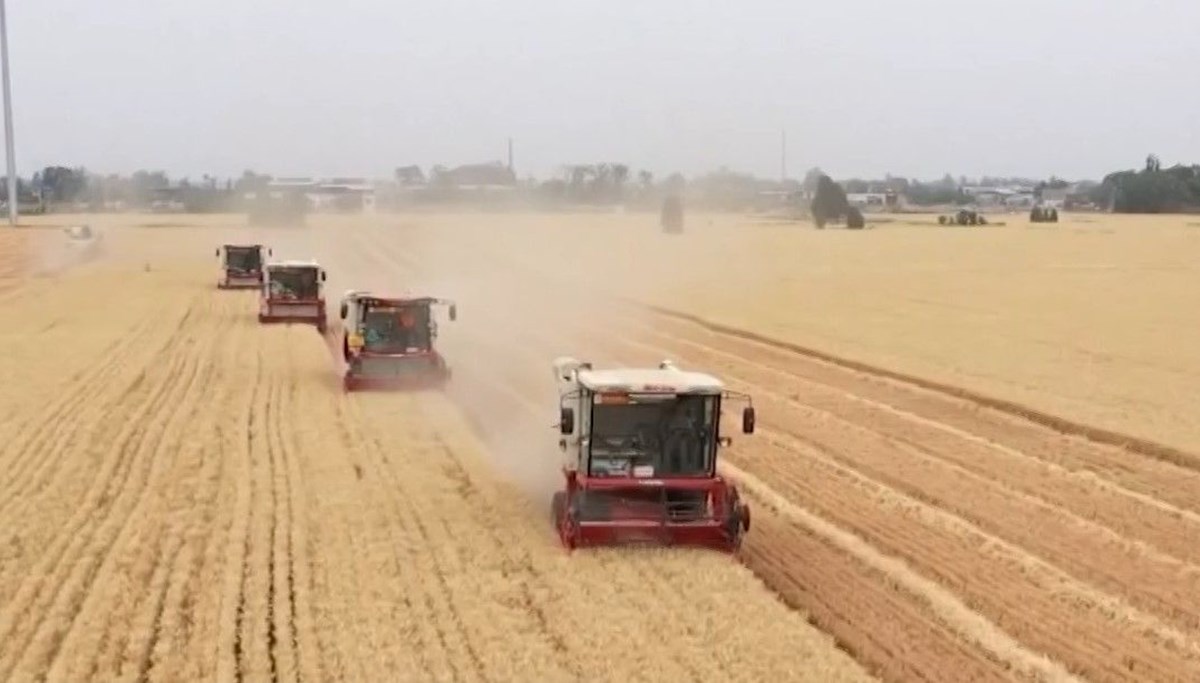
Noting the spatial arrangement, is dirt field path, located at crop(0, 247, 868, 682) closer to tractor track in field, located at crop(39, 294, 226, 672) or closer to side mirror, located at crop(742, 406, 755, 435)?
tractor track in field, located at crop(39, 294, 226, 672)

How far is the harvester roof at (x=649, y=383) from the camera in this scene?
14789 millimetres

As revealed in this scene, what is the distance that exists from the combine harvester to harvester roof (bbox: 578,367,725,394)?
10 millimetres

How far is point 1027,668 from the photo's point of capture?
11.8 m

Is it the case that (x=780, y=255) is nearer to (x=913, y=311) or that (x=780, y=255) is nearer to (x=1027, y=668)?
(x=913, y=311)

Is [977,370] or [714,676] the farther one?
[977,370]

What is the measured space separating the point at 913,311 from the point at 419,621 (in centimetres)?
3393

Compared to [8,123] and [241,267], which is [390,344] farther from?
[8,123]

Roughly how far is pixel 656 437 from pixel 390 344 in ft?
43.6

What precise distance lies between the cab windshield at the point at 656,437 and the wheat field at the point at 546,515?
93 cm

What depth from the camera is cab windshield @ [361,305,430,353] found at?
27.6 metres

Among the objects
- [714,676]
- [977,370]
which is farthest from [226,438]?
[977,370]

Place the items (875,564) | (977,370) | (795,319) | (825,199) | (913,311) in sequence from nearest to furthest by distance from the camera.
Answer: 1. (875,564)
2. (977,370)
3. (795,319)
4. (913,311)
5. (825,199)

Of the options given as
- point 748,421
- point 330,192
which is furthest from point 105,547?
point 330,192

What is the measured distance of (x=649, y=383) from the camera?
14922 millimetres
